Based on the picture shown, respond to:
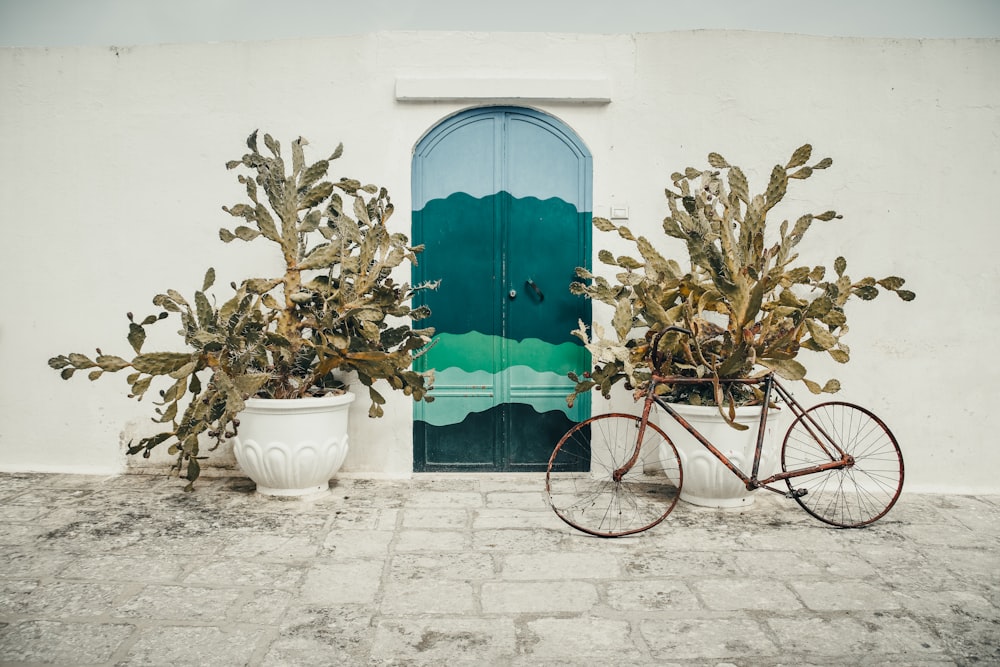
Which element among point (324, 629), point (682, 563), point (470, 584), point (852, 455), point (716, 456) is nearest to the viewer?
point (324, 629)

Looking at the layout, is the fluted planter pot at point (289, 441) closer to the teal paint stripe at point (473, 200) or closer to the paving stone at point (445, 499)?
the paving stone at point (445, 499)

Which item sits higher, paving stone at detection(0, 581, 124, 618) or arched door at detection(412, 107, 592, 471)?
arched door at detection(412, 107, 592, 471)

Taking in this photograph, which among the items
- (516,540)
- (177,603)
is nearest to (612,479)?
(516,540)

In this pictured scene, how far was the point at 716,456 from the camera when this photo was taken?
318 cm

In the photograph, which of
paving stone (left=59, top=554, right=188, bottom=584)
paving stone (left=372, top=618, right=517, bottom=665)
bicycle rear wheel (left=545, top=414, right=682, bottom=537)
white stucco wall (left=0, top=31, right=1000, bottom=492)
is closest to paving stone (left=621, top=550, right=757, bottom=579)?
bicycle rear wheel (left=545, top=414, right=682, bottom=537)

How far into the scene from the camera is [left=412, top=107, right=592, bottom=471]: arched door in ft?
13.4

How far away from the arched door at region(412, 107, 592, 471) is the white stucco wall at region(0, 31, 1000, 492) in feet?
0.43

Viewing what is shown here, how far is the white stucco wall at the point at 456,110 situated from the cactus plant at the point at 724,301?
0.67 m

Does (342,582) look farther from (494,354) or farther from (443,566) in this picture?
(494,354)

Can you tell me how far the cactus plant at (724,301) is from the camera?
3025mm

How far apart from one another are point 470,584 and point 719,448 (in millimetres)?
1443

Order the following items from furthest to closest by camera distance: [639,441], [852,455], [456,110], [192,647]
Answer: [456,110] < [852,455] < [639,441] < [192,647]

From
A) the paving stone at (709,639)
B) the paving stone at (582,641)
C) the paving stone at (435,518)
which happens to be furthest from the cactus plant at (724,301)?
the paving stone at (582,641)

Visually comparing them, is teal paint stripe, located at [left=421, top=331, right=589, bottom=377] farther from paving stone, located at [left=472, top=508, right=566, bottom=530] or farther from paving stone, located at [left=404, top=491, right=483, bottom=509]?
paving stone, located at [left=472, top=508, right=566, bottom=530]
